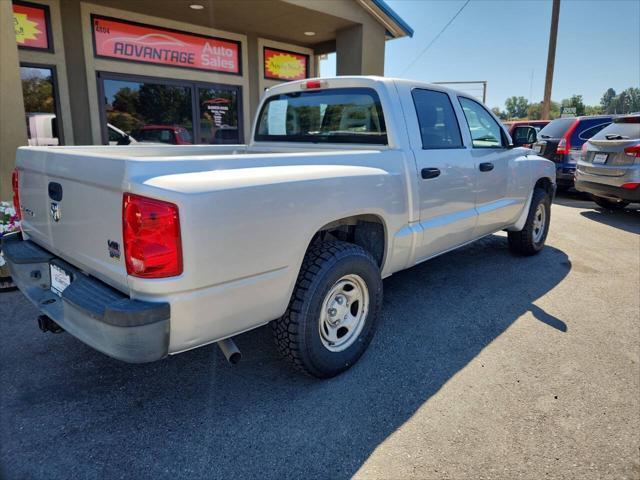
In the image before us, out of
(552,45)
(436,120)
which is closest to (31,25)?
(436,120)

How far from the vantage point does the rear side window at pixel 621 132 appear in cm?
791

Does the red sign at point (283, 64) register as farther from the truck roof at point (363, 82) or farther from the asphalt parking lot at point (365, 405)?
the asphalt parking lot at point (365, 405)

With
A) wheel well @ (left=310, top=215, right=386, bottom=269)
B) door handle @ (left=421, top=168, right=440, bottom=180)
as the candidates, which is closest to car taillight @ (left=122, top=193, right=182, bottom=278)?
wheel well @ (left=310, top=215, right=386, bottom=269)

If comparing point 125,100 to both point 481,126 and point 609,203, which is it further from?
point 609,203

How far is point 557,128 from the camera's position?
36.0 feet

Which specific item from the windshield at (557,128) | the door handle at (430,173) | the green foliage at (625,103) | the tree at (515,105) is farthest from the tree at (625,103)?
the tree at (515,105)

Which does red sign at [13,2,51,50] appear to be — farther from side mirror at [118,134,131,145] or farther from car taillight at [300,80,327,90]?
car taillight at [300,80,327,90]

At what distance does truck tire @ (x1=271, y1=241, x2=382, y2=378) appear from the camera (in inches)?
103

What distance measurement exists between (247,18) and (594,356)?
8.54m

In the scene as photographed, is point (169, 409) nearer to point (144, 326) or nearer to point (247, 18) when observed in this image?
point (144, 326)

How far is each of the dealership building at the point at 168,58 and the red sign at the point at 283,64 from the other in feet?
0.08

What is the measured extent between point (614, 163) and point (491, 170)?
16.8ft

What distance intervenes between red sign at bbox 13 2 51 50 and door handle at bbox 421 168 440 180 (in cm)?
742

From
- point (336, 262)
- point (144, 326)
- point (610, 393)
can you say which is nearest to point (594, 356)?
point (610, 393)
